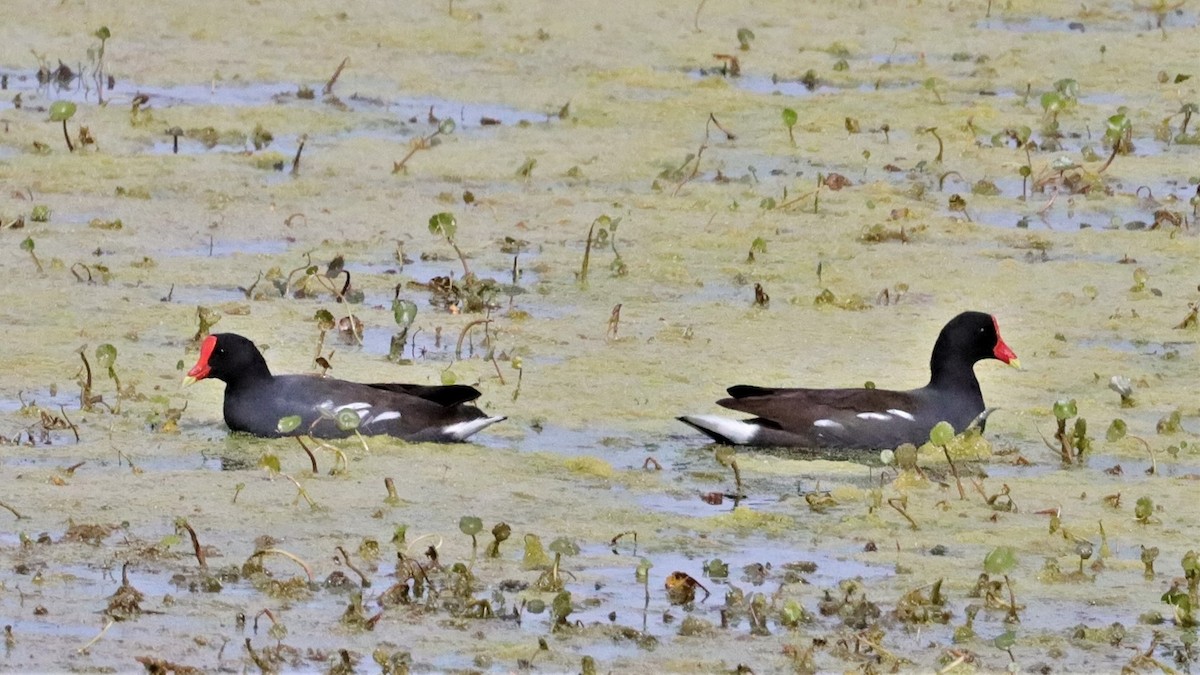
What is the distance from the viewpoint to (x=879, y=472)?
349 inches

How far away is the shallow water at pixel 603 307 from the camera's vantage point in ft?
23.1

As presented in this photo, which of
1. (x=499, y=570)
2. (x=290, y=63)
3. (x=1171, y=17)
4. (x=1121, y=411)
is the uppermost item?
(x=1171, y=17)

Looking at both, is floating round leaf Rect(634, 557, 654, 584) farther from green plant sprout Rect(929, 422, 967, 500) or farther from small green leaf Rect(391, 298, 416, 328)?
small green leaf Rect(391, 298, 416, 328)

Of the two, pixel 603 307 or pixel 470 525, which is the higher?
pixel 603 307

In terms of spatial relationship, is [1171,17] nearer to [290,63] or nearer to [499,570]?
[290,63]

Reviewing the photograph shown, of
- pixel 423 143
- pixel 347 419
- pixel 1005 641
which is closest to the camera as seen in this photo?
pixel 1005 641

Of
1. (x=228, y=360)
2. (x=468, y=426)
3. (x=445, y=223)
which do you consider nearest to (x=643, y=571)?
(x=468, y=426)

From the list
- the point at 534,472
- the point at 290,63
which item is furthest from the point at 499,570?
the point at 290,63

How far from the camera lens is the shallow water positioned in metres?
7.04

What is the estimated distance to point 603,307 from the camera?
11008 mm

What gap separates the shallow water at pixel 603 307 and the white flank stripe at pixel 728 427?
0.34 ft

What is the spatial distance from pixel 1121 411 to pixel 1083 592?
7.81 feet

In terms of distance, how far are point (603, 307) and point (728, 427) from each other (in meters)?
2.07

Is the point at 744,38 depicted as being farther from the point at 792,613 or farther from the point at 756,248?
the point at 792,613
